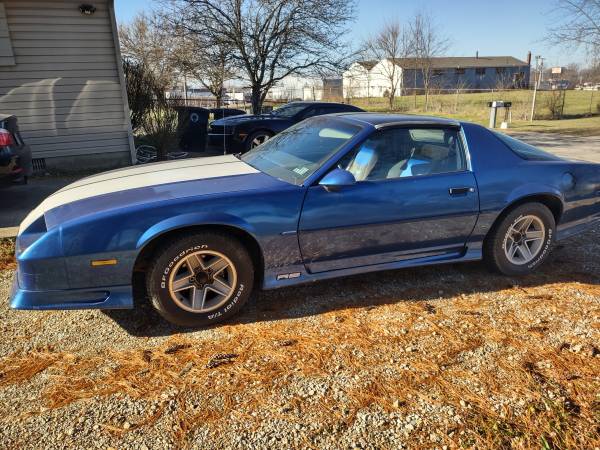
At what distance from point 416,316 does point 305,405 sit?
1.28m

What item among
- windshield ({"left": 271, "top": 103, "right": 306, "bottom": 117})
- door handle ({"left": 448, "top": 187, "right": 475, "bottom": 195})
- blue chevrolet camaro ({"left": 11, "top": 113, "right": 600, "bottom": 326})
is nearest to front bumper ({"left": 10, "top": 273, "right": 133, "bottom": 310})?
blue chevrolet camaro ({"left": 11, "top": 113, "right": 600, "bottom": 326})

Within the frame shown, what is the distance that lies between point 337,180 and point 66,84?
7699 millimetres

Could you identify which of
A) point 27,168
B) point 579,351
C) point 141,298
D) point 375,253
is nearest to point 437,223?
point 375,253

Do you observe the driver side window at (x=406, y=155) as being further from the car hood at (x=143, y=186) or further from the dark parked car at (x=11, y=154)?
the dark parked car at (x=11, y=154)

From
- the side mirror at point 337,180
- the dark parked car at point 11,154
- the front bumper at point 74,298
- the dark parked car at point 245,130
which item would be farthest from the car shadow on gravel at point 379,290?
the dark parked car at point 245,130

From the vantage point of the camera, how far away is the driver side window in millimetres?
3486

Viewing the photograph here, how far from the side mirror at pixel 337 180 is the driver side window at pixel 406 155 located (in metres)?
0.15

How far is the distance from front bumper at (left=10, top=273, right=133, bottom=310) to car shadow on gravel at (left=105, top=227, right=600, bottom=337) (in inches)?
12.3

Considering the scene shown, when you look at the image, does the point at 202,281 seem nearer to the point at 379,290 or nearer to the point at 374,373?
the point at 374,373

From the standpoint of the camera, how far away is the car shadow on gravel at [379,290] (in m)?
3.31

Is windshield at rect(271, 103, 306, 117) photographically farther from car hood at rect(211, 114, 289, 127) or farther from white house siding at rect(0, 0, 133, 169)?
white house siding at rect(0, 0, 133, 169)

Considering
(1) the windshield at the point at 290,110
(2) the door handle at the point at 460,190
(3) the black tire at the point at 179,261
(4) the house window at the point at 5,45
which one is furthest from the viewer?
(1) the windshield at the point at 290,110

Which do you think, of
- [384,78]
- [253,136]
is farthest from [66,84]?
[384,78]

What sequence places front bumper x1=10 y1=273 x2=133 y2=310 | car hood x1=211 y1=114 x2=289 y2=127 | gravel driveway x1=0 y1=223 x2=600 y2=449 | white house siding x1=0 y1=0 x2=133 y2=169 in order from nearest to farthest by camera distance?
1. gravel driveway x1=0 y1=223 x2=600 y2=449
2. front bumper x1=10 y1=273 x2=133 y2=310
3. white house siding x1=0 y1=0 x2=133 y2=169
4. car hood x1=211 y1=114 x2=289 y2=127
